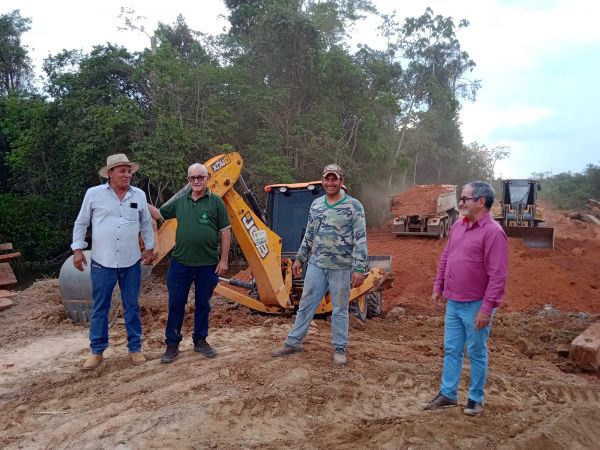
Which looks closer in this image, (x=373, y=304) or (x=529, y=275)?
(x=373, y=304)

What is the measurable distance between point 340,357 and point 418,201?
1717 cm

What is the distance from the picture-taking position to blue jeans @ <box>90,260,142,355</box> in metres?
4.76

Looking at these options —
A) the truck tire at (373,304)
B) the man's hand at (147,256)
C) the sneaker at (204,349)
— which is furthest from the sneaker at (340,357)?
the truck tire at (373,304)

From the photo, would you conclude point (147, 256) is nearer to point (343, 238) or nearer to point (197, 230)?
point (197, 230)

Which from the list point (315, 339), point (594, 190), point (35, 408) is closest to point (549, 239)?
point (315, 339)

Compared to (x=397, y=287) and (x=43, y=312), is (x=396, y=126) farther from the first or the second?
(x=43, y=312)

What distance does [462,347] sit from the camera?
4.13 m

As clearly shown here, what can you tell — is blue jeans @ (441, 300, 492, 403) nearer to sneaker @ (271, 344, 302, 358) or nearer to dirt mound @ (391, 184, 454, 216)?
sneaker @ (271, 344, 302, 358)

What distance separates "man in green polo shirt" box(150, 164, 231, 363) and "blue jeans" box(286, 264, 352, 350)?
844 millimetres

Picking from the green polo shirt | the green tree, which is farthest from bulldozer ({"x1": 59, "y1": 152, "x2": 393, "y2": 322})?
the green tree

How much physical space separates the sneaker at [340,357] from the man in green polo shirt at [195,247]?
1.30 meters

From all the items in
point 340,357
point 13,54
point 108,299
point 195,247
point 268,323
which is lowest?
point 268,323

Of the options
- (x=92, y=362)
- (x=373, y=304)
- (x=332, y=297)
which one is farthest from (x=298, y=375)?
(x=373, y=304)

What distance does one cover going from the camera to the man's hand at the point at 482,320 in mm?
3791
